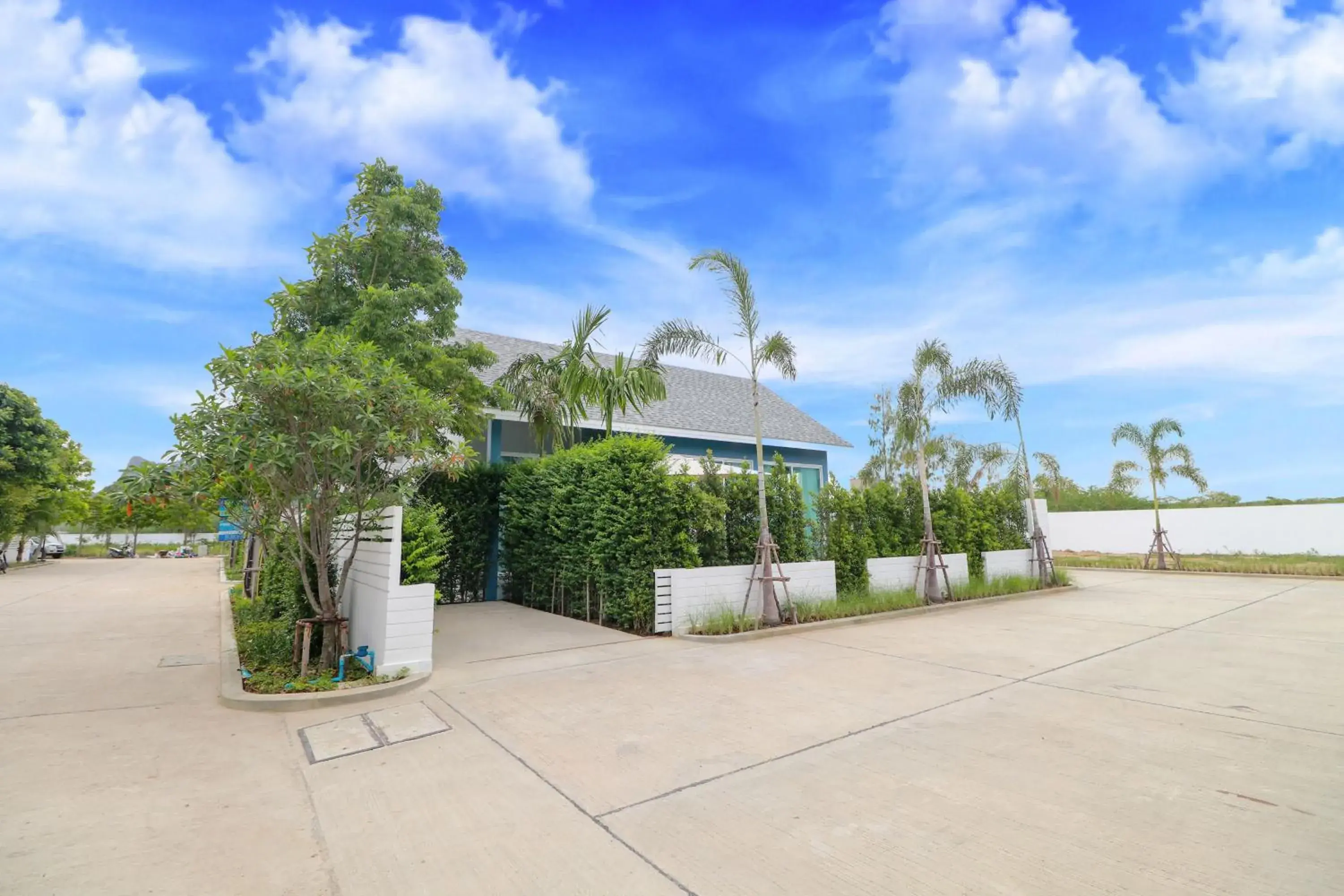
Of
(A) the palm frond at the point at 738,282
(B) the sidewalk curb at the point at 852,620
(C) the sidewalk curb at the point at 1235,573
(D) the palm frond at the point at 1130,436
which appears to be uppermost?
(A) the palm frond at the point at 738,282

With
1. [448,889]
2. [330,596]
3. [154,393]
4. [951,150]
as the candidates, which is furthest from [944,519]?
[154,393]

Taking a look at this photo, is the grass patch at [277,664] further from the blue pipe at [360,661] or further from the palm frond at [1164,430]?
the palm frond at [1164,430]

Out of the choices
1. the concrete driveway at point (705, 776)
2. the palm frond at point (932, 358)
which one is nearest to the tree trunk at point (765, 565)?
the concrete driveway at point (705, 776)

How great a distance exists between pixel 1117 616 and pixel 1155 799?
27.1ft

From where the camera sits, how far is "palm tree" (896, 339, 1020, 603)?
11.8 m

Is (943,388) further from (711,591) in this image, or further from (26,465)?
(26,465)

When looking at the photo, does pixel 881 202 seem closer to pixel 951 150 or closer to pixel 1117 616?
pixel 951 150

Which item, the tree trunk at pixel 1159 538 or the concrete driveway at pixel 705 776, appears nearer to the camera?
the concrete driveway at pixel 705 776

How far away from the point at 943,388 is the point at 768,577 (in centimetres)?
622

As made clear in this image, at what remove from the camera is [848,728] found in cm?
425

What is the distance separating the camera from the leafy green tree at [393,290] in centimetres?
855

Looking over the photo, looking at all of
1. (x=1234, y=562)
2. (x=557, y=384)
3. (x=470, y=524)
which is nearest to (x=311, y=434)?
(x=557, y=384)

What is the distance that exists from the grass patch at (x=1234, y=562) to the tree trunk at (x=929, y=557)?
39.8 feet

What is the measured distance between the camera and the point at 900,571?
448 inches
